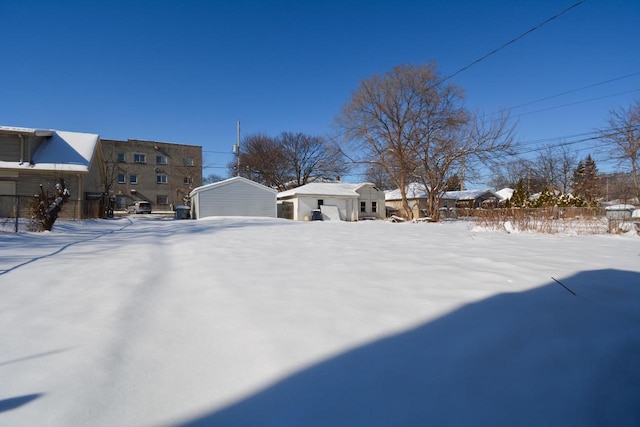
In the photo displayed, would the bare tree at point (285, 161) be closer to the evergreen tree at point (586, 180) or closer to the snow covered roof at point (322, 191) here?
the snow covered roof at point (322, 191)

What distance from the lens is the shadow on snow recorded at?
4.66ft

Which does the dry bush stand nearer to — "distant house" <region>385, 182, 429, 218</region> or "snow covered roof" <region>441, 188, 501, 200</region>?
"distant house" <region>385, 182, 429, 218</region>

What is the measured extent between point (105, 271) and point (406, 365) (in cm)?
368

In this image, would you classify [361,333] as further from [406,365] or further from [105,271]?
[105,271]

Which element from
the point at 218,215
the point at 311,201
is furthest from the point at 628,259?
the point at 311,201

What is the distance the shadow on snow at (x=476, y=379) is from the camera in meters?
1.42

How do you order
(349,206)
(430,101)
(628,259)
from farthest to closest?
(349,206), (430,101), (628,259)

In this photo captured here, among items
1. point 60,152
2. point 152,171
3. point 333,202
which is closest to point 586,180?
point 333,202

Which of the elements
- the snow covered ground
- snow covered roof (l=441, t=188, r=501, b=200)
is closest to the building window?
snow covered roof (l=441, t=188, r=501, b=200)

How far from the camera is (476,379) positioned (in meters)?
1.66

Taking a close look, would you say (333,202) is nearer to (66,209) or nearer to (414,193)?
(414,193)

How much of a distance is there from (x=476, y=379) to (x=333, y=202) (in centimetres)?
2402

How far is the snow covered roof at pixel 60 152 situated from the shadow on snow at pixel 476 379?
17312mm

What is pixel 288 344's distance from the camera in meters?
1.98
